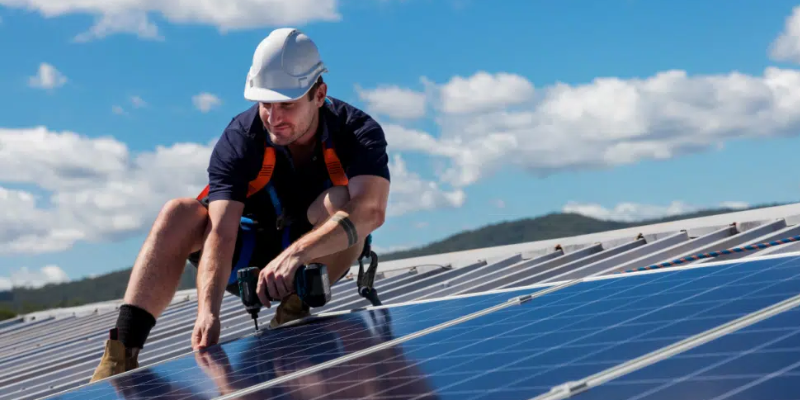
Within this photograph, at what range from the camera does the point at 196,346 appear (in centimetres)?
555

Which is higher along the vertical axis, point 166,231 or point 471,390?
point 166,231

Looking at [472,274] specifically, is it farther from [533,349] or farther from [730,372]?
[730,372]

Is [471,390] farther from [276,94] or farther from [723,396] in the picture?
[276,94]

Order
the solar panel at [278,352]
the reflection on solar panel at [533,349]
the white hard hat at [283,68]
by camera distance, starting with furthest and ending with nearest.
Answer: the white hard hat at [283,68]
the solar panel at [278,352]
the reflection on solar panel at [533,349]

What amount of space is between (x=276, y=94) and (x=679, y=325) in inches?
135

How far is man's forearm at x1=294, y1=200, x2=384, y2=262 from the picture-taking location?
219 inches

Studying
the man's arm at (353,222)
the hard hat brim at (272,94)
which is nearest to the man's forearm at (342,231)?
the man's arm at (353,222)

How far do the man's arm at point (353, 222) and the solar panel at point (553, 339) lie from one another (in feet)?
4.86

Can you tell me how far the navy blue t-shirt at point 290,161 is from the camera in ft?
20.2

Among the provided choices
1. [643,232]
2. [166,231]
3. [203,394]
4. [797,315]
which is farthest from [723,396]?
[643,232]

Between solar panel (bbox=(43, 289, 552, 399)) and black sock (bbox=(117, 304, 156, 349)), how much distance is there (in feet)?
1.68

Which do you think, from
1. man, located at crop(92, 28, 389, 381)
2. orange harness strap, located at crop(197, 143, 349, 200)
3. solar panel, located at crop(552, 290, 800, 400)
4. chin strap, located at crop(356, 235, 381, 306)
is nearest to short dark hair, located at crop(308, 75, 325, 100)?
man, located at crop(92, 28, 389, 381)

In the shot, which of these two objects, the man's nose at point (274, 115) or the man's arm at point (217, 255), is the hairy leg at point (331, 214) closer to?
the man's arm at point (217, 255)

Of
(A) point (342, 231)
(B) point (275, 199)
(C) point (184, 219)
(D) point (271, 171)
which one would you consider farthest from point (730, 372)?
(B) point (275, 199)
